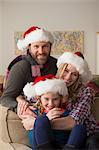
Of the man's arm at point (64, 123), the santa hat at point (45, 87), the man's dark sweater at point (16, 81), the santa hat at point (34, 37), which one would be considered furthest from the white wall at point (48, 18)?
the man's arm at point (64, 123)

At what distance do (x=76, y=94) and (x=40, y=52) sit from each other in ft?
1.42

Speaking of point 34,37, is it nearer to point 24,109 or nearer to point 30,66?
point 30,66

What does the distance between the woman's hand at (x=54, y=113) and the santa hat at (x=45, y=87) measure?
0.14 m

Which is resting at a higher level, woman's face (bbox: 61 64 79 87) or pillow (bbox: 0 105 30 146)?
woman's face (bbox: 61 64 79 87)

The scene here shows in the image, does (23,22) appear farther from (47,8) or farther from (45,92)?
(45,92)

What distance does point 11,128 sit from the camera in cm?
197

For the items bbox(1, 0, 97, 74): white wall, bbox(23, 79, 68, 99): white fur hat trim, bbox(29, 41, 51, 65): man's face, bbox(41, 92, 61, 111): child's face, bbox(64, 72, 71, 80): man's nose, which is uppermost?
bbox(1, 0, 97, 74): white wall

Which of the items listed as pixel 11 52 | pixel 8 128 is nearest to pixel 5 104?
pixel 8 128

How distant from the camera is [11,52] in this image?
677cm

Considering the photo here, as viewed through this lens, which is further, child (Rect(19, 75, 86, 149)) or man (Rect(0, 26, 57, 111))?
man (Rect(0, 26, 57, 111))

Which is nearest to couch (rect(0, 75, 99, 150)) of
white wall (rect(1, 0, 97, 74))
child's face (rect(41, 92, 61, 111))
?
child's face (rect(41, 92, 61, 111))

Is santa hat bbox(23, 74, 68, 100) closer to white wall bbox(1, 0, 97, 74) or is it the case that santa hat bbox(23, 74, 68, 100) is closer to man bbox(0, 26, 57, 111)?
man bbox(0, 26, 57, 111)

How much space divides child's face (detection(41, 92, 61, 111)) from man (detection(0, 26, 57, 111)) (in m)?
0.23

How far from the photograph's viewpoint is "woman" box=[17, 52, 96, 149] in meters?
1.70
